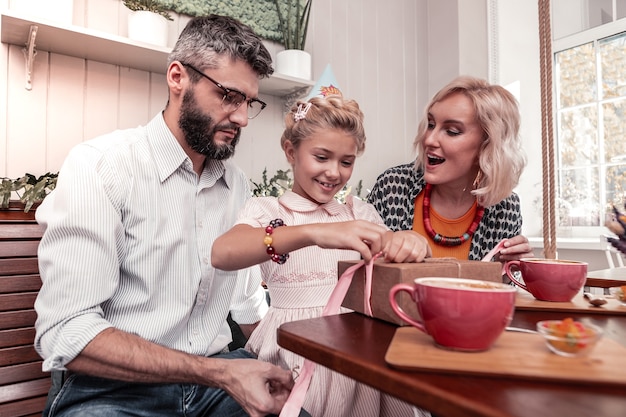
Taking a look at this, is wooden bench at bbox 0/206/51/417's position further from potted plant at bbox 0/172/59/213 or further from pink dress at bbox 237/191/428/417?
pink dress at bbox 237/191/428/417

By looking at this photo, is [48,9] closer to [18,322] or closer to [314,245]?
[18,322]

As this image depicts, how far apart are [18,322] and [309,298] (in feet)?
3.16

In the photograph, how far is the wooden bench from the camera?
1474 millimetres

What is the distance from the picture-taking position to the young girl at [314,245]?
111 cm

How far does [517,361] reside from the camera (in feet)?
1.65

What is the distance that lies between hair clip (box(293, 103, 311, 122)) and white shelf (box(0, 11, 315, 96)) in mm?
1088

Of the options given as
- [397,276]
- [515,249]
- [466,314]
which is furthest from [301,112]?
[466,314]

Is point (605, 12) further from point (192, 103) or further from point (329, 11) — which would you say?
point (192, 103)

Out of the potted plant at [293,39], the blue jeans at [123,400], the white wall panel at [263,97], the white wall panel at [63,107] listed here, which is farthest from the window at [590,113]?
the white wall panel at [63,107]

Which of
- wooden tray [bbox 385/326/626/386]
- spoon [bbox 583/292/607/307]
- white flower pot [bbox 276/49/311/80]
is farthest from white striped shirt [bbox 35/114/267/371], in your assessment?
white flower pot [bbox 276/49/311/80]

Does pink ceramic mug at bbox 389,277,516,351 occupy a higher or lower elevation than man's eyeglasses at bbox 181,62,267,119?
lower

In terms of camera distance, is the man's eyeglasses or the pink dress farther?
the man's eyeglasses

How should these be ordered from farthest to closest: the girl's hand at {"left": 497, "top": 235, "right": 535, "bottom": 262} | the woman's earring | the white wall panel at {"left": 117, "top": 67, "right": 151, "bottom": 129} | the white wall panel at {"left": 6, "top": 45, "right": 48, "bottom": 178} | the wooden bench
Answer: the white wall panel at {"left": 117, "top": 67, "right": 151, "bottom": 129} < the white wall panel at {"left": 6, "top": 45, "right": 48, "bottom": 178} < the woman's earring < the wooden bench < the girl's hand at {"left": 497, "top": 235, "right": 535, "bottom": 262}

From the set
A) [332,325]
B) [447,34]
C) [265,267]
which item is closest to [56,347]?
[265,267]
